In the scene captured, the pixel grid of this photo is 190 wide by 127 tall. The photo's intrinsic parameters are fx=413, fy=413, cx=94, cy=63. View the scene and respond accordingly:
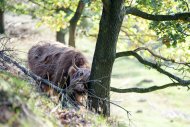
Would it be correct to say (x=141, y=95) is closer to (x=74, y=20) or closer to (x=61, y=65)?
(x=74, y=20)

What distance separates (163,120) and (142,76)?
7562 millimetres

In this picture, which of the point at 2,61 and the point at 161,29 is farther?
the point at 161,29

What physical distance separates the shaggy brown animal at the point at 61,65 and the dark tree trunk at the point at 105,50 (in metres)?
0.37

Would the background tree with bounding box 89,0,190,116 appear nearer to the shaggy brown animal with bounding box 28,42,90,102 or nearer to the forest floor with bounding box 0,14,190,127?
the shaggy brown animal with bounding box 28,42,90,102

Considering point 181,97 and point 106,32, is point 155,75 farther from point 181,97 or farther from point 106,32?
point 106,32

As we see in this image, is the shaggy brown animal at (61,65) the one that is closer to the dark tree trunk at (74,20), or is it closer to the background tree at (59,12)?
the background tree at (59,12)

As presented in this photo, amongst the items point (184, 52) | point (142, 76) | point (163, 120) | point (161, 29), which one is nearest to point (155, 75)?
point (142, 76)

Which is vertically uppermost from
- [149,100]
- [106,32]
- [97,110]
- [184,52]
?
[106,32]

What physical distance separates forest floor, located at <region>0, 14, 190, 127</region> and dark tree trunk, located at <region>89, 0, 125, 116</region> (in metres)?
5.17

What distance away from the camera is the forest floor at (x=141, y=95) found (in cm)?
1814

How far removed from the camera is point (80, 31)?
19.5 metres

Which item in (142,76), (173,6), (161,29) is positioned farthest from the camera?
(142,76)

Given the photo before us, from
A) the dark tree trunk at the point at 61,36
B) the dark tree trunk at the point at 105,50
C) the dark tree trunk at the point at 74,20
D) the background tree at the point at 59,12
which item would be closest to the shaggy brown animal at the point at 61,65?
the dark tree trunk at the point at 105,50

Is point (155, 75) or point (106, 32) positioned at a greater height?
point (106, 32)
